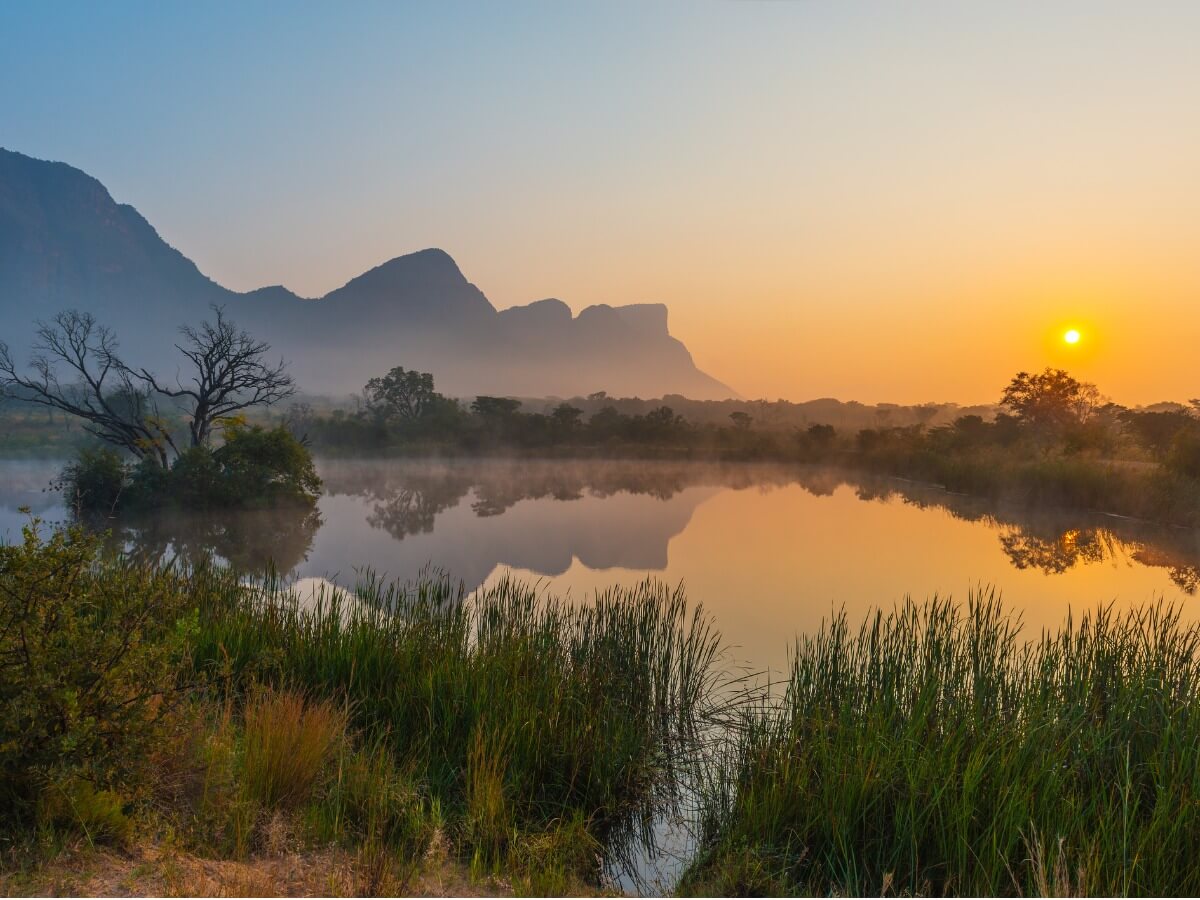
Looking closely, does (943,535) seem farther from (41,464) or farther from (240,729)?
(41,464)

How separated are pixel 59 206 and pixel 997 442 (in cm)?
18099

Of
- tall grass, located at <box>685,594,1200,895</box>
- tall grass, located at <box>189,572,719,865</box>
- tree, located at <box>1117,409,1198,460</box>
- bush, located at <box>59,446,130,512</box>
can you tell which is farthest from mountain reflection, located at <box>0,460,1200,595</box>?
tree, located at <box>1117,409,1198,460</box>

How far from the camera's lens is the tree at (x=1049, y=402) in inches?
1398

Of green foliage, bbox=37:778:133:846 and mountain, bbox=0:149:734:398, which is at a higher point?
mountain, bbox=0:149:734:398

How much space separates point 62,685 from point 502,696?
246cm

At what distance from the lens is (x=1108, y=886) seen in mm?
3562

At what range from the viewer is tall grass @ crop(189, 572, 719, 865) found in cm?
474

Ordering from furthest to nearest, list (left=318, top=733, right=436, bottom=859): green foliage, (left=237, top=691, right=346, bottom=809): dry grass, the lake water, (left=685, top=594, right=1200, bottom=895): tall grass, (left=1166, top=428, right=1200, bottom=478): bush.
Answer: (left=1166, top=428, right=1200, bottom=478): bush < the lake water < (left=237, top=691, right=346, bottom=809): dry grass < (left=318, top=733, right=436, bottom=859): green foliage < (left=685, top=594, right=1200, bottom=895): tall grass

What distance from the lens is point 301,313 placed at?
558 feet

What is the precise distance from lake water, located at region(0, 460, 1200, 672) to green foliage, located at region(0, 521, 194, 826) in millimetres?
5984

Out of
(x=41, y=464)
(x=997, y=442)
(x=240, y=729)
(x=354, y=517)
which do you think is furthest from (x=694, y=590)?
(x=41, y=464)

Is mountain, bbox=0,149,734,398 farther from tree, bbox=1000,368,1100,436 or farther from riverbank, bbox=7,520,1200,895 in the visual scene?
riverbank, bbox=7,520,1200,895

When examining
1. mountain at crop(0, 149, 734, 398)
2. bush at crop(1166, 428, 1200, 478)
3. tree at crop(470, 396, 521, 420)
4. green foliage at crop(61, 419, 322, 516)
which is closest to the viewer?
bush at crop(1166, 428, 1200, 478)

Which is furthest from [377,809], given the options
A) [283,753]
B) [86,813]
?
[86,813]
